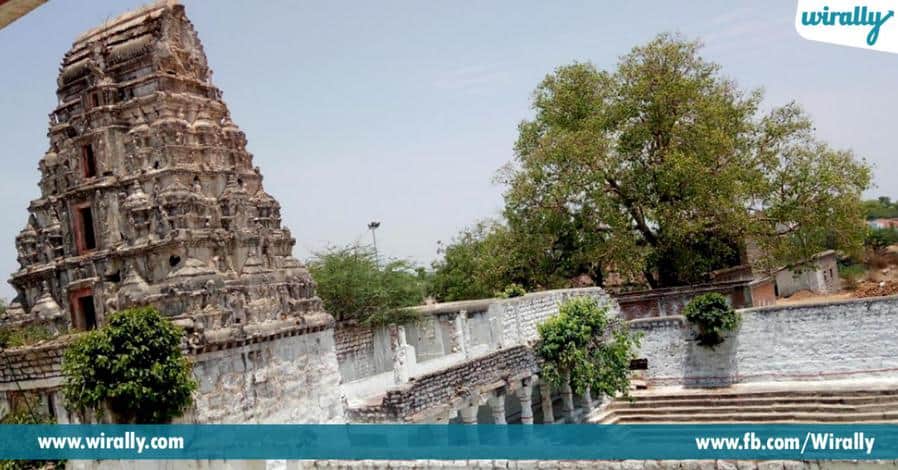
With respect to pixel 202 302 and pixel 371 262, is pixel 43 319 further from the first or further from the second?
pixel 371 262

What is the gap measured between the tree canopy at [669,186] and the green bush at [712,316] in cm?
266

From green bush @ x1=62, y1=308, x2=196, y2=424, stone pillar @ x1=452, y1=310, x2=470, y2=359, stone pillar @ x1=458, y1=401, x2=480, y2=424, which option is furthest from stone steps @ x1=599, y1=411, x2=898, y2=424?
green bush @ x1=62, y1=308, x2=196, y2=424

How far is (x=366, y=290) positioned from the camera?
20.8m

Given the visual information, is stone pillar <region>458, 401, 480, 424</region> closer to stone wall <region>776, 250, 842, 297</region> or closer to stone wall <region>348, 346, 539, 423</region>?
stone wall <region>348, 346, 539, 423</region>

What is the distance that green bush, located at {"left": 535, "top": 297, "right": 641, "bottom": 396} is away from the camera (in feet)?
65.6

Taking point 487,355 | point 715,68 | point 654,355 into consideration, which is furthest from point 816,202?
point 487,355

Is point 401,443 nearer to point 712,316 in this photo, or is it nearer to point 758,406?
point 758,406

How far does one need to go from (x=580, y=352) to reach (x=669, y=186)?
8.39m

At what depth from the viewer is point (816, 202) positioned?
2623 centimetres

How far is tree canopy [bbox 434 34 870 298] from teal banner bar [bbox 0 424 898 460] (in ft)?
34.2

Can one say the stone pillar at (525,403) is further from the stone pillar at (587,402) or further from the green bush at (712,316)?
the green bush at (712,316)

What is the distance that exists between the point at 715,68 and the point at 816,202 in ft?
18.9

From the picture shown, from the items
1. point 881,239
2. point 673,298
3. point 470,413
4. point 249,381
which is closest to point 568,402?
point 470,413

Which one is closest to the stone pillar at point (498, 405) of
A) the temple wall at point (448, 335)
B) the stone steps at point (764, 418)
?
the temple wall at point (448, 335)
